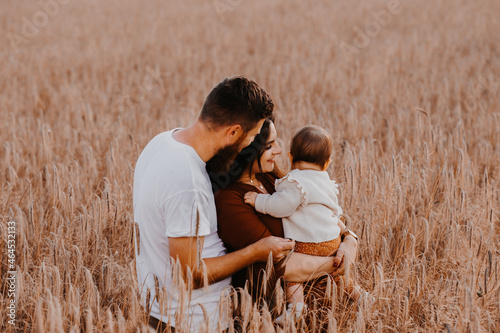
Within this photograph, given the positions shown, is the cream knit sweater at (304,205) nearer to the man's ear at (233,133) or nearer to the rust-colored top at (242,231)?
the rust-colored top at (242,231)

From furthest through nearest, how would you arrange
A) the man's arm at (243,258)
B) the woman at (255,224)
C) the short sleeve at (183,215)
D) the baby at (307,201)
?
the baby at (307,201) → the woman at (255,224) → the man's arm at (243,258) → the short sleeve at (183,215)

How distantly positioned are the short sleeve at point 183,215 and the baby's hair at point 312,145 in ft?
2.28

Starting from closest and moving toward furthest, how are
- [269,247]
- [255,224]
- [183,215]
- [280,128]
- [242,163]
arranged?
[183,215], [269,247], [255,224], [242,163], [280,128]

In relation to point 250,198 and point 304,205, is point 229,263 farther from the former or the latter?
point 304,205

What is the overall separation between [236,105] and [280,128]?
111 inches

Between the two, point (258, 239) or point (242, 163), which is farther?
point (242, 163)

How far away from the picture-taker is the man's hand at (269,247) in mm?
2186

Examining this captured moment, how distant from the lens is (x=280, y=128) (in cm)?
502

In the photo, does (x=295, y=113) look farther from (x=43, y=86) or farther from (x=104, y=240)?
(x=43, y=86)

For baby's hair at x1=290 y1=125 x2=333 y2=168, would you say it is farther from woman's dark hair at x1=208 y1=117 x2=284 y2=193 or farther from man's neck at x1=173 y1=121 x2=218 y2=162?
man's neck at x1=173 y1=121 x2=218 y2=162

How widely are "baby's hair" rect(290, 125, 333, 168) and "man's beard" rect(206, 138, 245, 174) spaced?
0.36 metres

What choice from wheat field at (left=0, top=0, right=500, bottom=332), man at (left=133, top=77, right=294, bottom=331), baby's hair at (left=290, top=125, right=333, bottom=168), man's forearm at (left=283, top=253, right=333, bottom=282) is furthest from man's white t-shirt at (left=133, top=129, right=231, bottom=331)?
baby's hair at (left=290, top=125, right=333, bottom=168)

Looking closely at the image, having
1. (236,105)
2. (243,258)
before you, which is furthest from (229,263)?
(236,105)

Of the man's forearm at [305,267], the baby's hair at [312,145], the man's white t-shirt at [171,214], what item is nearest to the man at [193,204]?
Answer: the man's white t-shirt at [171,214]
